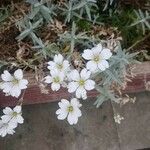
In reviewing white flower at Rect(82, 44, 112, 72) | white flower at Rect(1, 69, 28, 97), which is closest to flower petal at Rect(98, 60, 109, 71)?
white flower at Rect(82, 44, 112, 72)

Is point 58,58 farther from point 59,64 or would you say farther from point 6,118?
point 6,118

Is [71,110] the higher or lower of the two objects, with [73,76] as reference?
lower

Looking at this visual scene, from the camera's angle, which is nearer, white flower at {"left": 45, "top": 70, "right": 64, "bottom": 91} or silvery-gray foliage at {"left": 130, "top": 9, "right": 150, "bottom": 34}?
white flower at {"left": 45, "top": 70, "right": 64, "bottom": 91}

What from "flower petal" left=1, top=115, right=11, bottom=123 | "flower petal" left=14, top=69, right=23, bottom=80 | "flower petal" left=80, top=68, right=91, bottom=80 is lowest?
"flower petal" left=1, top=115, right=11, bottom=123

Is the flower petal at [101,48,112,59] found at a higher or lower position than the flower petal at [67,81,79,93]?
higher

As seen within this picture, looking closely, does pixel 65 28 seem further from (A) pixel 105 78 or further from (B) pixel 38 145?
(B) pixel 38 145

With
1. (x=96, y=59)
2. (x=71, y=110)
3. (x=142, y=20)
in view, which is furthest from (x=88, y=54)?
(x=142, y=20)

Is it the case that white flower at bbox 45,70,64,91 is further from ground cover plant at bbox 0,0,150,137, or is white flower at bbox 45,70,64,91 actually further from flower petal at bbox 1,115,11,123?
flower petal at bbox 1,115,11,123

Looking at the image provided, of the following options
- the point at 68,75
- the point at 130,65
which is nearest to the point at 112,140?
Result: the point at 130,65
